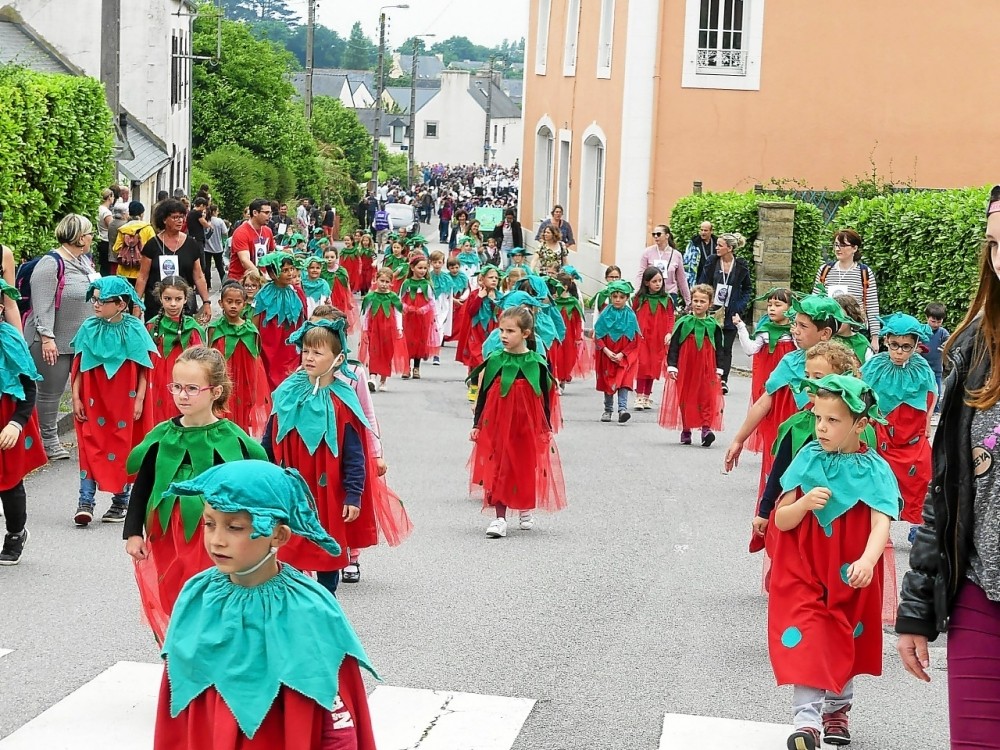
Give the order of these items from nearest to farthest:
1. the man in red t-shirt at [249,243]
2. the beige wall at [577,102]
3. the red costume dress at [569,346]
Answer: the man in red t-shirt at [249,243] < the red costume dress at [569,346] < the beige wall at [577,102]

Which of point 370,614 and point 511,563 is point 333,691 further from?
point 511,563

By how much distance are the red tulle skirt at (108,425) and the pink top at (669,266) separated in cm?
947

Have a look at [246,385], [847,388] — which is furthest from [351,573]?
[246,385]

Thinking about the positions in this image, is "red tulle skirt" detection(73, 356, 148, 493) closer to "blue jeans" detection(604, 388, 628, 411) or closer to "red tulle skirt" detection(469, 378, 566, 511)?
"red tulle skirt" detection(469, 378, 566, 511)

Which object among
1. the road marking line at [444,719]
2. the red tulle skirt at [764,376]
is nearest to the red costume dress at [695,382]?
the red tulle skirt at [764,376]

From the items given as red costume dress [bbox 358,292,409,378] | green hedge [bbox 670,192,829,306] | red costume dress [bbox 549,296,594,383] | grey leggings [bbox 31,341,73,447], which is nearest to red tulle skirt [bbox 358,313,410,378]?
red costume dress [bbox 358,292,409,378]

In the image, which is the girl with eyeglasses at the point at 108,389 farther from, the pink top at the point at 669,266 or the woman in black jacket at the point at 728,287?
the pink top at the point at 669,266

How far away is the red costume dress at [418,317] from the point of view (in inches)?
805

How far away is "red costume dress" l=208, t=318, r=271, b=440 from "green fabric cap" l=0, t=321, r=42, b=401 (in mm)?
3732

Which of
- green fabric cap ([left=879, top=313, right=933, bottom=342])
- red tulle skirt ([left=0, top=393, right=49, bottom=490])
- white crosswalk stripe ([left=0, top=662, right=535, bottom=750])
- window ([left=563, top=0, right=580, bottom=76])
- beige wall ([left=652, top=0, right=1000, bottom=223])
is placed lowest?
white crosswalk stripe ([left=0, top=662, right=535, bottom=750])

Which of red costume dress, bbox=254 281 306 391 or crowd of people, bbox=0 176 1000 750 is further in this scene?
red costume dress, bbox=254 281 306 391

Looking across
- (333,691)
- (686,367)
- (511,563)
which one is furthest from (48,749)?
(686,367)

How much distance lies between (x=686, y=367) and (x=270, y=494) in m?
11.4

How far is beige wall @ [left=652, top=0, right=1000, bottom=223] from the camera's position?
31281mm
